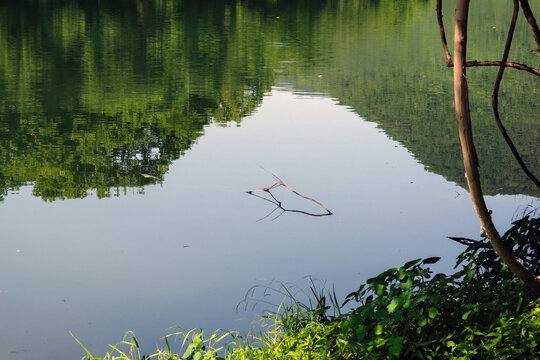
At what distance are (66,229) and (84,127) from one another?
379 centimetres

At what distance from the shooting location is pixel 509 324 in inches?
129

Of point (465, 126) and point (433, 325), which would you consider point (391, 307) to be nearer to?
point (433, 325)

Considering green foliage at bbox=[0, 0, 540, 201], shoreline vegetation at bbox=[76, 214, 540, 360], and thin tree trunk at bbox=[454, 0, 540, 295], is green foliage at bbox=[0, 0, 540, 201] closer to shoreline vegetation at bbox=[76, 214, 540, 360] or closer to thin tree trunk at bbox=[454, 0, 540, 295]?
shoreline vegetation at bbox=[76, 214, 540, 360]

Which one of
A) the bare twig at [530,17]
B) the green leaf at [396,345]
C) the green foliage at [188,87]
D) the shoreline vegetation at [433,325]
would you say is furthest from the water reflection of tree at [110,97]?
the bare twig at [530,17]

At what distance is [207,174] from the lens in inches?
320

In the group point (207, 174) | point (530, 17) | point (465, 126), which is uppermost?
point (530, 17)

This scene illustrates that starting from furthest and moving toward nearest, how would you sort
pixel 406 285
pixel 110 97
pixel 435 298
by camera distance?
pixel 110 97
pixel 406 285
pixel 435 298

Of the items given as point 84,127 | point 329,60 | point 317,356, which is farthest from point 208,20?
point 317,356

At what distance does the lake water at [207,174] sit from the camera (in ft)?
17.3

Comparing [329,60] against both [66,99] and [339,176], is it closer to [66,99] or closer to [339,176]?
[66,99]

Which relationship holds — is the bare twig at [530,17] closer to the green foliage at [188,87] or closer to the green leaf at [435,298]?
the green leaf at [435,298]

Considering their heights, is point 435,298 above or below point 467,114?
below

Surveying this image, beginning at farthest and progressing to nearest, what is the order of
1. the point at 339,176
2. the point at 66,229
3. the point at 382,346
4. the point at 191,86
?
the point at 191,86
the point at 339,176
the point at 66,229
the point at 382,346

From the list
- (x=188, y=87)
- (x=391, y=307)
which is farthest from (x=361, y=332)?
(x=188, y=87)
